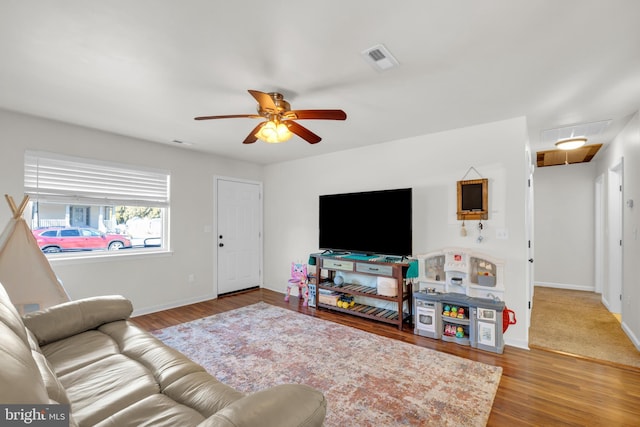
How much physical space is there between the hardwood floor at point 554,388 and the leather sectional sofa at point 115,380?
5.72ft

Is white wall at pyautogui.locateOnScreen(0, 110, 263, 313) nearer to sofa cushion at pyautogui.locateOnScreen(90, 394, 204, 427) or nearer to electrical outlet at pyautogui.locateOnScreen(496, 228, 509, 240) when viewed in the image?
sofa cushion at pyautogui.locateOnScreen(90, 394, 204, 427)

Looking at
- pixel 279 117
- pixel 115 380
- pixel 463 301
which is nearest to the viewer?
pixel 115 380

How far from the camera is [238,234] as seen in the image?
538 centimetres

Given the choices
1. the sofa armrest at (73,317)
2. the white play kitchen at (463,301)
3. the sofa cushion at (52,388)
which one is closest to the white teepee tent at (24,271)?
the sofa armrest at (73,317)

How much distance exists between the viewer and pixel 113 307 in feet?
7.40

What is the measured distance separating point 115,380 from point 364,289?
304cm

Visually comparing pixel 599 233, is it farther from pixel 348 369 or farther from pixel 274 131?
pixel 274 131

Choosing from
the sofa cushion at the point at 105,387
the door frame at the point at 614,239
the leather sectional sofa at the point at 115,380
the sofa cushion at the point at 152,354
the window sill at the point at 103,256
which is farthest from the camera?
the door frame at the point at 614,239

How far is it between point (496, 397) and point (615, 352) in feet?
5.74

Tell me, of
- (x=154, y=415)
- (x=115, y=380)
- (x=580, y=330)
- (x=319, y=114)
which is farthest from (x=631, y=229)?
(x=115, y=380)

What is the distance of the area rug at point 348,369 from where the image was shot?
80.4 inches

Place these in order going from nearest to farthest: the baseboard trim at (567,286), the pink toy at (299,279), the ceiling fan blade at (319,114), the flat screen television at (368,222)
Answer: the ceiling fan blade at (319,114)
the flat screen television at (368,222)
the pink toy at (299,279)
the baseboard trim at (567,286)

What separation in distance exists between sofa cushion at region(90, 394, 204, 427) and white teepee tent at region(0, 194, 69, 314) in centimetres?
227
